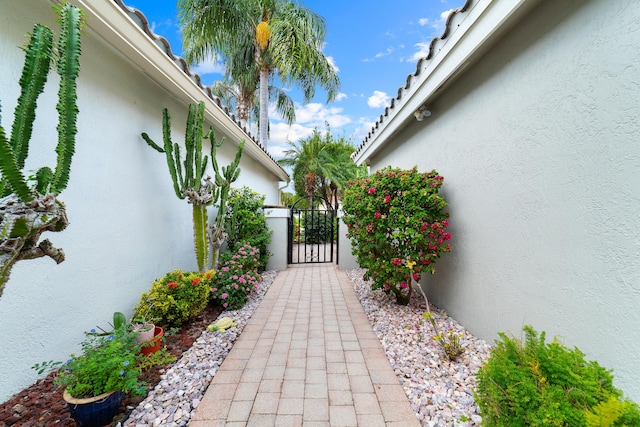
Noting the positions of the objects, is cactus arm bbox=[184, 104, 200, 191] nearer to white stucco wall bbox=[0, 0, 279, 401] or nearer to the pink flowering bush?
white stucco wall bbox=[0, 0, 279, 401]

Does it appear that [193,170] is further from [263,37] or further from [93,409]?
[263,37]

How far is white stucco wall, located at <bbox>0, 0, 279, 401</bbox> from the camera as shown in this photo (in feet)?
7.52

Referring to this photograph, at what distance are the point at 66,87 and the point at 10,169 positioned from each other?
2.43 feet

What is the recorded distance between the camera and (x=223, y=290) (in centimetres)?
452

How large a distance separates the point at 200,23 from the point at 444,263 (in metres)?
11.6

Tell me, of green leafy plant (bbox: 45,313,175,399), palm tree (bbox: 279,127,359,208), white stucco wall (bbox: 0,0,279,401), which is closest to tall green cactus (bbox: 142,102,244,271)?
white stucco wall (bbox: 0,0,279,401)

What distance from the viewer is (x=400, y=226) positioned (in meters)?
3.86

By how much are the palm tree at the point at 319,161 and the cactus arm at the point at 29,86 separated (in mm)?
14524

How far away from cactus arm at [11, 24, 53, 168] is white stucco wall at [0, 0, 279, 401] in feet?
3.04

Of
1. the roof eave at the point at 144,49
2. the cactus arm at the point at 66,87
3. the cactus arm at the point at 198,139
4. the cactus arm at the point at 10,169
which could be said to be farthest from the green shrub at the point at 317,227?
the cactus arm at the point at 10,169

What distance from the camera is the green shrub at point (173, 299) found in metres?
3.38

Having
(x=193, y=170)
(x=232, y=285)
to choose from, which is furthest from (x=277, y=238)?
(x=193, y=170)

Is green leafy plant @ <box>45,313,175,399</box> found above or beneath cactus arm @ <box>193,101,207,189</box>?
beneath

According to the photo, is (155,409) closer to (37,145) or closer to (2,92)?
(37,145)
